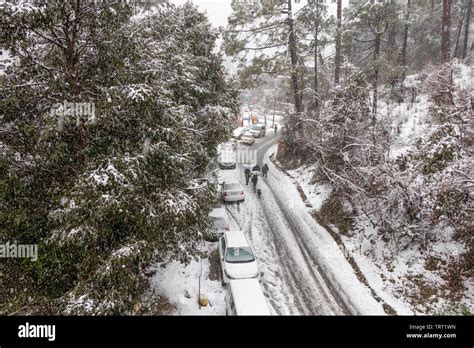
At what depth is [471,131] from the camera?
11.4m

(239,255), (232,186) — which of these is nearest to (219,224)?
(239,255)

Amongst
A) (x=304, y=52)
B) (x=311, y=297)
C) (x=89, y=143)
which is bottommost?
(x=311, y=297)

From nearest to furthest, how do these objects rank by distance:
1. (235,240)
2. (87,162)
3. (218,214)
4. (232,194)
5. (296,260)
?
1. (87,162)
2. (235,240)
3. (296,260)
4. (218,214)
5. (232,194)

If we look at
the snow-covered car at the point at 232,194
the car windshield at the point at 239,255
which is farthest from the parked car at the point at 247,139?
the car windshield at the point at 239,255

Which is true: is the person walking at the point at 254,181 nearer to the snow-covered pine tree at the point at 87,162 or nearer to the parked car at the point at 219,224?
the parked car at the point at 219,224

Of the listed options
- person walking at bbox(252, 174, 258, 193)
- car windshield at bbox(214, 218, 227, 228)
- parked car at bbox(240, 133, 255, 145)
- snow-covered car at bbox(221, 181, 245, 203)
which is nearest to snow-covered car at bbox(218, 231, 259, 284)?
car windshield at bbox(214, 218, 227, 228)

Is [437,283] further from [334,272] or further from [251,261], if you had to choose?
[251,261]
